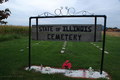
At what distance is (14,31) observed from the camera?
15.0 metres

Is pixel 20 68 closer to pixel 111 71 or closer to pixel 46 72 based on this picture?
pixel 46 72

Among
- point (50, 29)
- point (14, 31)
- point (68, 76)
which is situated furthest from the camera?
point (14, 31)

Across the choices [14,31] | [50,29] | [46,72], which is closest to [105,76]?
[46,72]

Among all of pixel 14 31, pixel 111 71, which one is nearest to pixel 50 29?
pixel 111 71

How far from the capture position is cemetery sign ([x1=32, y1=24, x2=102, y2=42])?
126 inches

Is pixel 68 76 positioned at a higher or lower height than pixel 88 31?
lower

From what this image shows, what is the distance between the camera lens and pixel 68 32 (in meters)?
3.34

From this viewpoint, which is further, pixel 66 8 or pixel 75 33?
pixel 75 33

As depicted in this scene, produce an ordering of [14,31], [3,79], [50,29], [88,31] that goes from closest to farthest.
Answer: [3,79], [88,31], [50,29], [14,31]

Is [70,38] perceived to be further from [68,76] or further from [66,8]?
[68,76]

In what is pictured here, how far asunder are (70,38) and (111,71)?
1872 millimetres

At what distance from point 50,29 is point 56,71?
152 cm

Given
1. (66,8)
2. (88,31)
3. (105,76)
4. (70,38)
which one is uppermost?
(66,8)

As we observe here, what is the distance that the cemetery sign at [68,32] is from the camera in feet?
10.5
